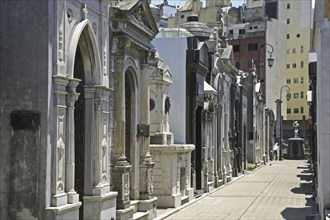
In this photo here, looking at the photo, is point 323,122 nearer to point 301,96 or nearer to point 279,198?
point 279,198

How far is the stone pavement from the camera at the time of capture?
20281mm

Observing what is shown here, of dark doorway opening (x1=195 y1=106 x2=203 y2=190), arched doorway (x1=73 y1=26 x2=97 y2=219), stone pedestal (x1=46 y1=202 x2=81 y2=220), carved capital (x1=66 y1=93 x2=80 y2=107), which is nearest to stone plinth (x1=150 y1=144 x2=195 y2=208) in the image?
dark doorway opening (x1=195 y1=106 x2=203 y2=190)

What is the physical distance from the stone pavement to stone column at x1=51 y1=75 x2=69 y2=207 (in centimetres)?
741

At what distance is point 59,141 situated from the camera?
457 inches

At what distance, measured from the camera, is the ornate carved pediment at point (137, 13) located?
14930 mm

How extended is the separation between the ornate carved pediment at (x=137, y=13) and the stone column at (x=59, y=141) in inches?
Result: 149

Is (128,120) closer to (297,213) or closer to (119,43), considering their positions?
(119,43)

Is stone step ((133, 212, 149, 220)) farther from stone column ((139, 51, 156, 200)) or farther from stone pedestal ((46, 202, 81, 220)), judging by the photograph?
stone pedestal ((46, 202, 81, 220))

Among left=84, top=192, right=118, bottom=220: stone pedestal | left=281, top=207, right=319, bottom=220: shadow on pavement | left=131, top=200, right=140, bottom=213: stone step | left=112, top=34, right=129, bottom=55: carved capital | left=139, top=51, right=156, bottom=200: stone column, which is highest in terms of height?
left=112, top=34, right=129, bottom=55: carved capital

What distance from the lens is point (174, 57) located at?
2373cm

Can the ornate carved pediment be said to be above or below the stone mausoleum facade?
above

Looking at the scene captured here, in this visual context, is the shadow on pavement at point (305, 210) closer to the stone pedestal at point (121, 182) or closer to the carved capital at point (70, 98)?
the stone pedestal at point (121, 182)

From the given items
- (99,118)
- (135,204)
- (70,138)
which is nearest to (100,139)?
(99,118)

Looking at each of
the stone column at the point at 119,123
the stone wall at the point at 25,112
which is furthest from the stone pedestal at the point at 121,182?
the stone wall at the point at 25,112
